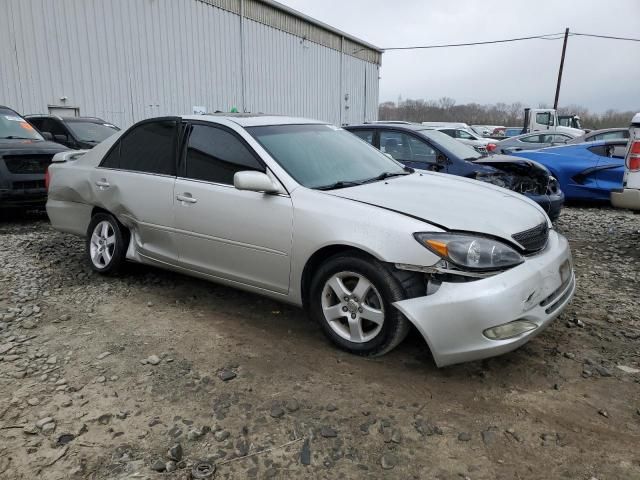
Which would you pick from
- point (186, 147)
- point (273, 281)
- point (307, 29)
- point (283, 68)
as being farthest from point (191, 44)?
point (273, 281)

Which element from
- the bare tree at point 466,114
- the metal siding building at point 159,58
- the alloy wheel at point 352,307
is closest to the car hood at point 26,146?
the alloy wheel at point 352,307

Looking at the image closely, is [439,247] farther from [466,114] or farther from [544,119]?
[466,114]

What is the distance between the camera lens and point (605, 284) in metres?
4.58

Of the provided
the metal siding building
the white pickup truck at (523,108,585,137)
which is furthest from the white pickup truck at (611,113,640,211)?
the white pickup truck at (523,108,585,137)

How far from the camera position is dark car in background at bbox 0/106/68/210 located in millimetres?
6836

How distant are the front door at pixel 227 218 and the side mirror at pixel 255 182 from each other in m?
0.08

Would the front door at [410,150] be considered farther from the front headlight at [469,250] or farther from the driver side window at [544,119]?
the driver side window at [544,119]

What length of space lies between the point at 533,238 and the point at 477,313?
80 cm

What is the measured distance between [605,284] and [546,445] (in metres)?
2.72

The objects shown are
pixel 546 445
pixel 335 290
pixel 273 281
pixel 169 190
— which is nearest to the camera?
pixel 546 445

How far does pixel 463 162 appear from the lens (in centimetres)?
670

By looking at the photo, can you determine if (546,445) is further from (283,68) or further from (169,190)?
(283,68)

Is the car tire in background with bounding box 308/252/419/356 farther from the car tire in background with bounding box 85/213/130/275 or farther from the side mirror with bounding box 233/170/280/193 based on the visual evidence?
the car tire in background with bounding box 85/213/130/275

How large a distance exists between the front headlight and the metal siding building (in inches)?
514
